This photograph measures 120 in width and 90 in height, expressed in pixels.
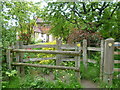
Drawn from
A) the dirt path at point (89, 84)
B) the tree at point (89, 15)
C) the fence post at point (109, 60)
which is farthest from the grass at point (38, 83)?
the tree at point (89, 15)

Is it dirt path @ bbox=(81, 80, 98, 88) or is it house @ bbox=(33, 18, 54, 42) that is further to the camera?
house @ bbox=(33, 18, 54, 42)

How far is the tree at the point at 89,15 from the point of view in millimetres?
3510

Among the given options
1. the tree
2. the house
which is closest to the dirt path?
the tree

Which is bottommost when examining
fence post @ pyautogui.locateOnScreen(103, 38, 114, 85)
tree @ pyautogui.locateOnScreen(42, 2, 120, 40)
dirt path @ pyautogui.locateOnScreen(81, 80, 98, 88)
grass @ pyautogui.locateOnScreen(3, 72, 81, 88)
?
dirt path @ pyautogui.locateOnScreen(81, 80, 98, 88)

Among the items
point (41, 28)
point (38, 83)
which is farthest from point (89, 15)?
point (41, 28)

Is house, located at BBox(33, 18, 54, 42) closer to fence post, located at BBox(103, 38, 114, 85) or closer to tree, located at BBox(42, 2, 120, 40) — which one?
tree, located at BBox(42, 2, 120, 40)

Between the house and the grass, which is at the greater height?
the house

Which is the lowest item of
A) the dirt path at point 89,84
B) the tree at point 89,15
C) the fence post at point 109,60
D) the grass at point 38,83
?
the dirt path at point 89,84

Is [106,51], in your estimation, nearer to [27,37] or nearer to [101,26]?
[101,26]

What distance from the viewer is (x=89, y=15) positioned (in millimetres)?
3432

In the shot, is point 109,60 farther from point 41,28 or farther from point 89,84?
point 41,28

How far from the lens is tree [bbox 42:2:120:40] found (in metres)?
3.51

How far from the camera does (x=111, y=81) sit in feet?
6.15

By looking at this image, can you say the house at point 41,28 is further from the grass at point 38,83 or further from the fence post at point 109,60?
the fence post at point 109,60
